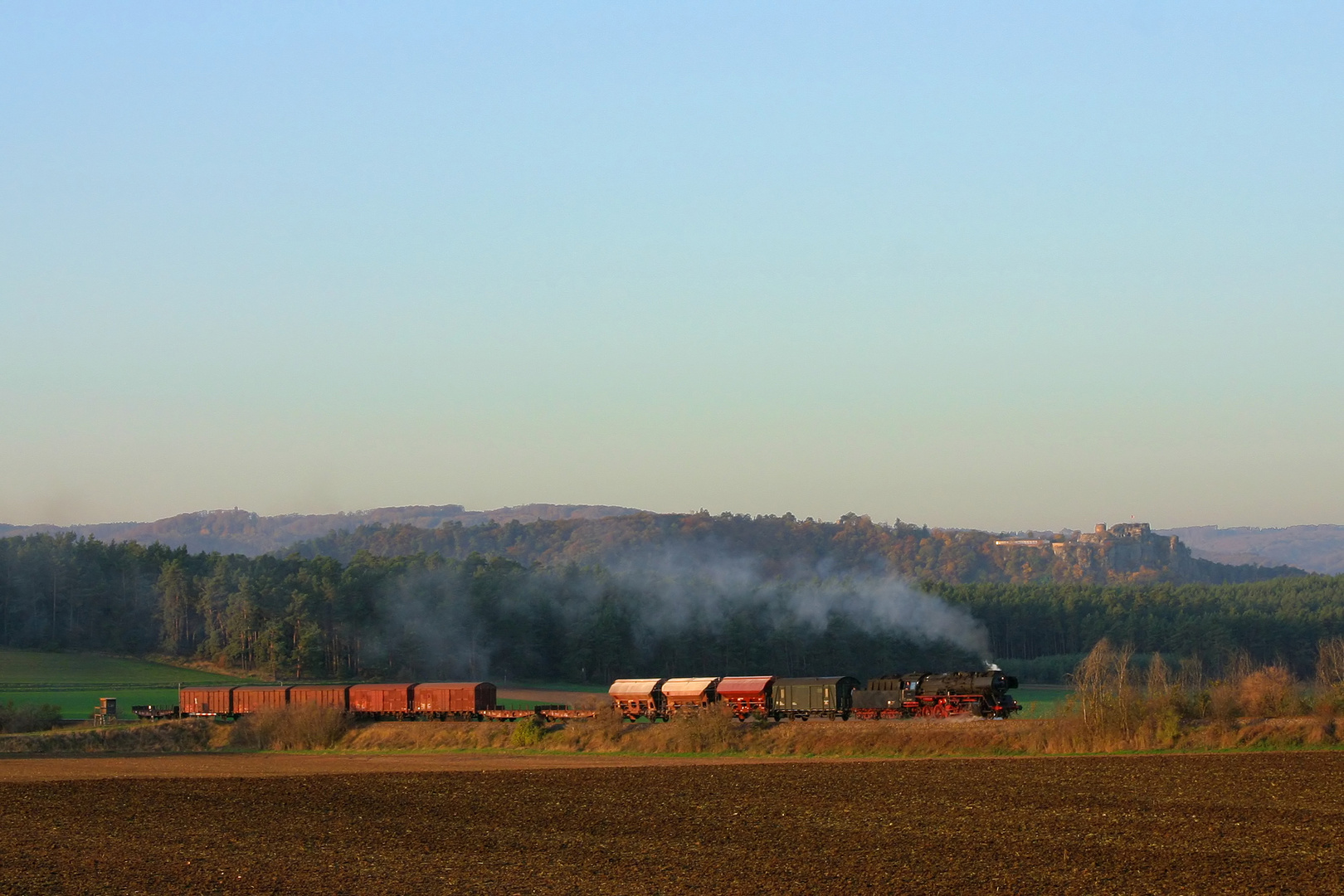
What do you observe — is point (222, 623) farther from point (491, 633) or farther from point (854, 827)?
point (854, 827)

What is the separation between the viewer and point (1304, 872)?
26.6 meters

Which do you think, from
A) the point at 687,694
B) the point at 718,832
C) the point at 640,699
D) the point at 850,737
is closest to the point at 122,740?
the point at 640,699

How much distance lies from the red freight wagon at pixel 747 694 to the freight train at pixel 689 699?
46 mm

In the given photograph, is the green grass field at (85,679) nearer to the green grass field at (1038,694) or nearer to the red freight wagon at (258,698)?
the red freight wagon at (258,698)

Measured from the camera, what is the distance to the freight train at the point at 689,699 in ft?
233

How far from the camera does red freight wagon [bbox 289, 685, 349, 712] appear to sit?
8475 centimetres

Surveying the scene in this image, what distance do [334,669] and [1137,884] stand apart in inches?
4698

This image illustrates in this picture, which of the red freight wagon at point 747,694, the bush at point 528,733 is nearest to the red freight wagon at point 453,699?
the bush at point 528,733

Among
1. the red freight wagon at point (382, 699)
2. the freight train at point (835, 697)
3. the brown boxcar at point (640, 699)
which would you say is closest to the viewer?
the freight train at point (835, 697)

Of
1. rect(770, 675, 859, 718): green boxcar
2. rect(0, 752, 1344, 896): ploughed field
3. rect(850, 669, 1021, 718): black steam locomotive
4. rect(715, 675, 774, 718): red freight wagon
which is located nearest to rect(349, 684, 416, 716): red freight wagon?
rect(715, 675, 774, 718): red freight wagon

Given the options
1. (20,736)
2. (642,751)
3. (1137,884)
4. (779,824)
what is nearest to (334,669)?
(20,736)

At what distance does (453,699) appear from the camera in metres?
83.4

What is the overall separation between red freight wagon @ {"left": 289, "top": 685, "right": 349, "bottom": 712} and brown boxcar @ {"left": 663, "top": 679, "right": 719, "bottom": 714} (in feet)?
65.7

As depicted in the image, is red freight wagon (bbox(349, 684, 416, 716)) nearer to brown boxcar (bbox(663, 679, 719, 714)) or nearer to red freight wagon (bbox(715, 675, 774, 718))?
brown boxcar (bbox(663, 679, 719, 714))
